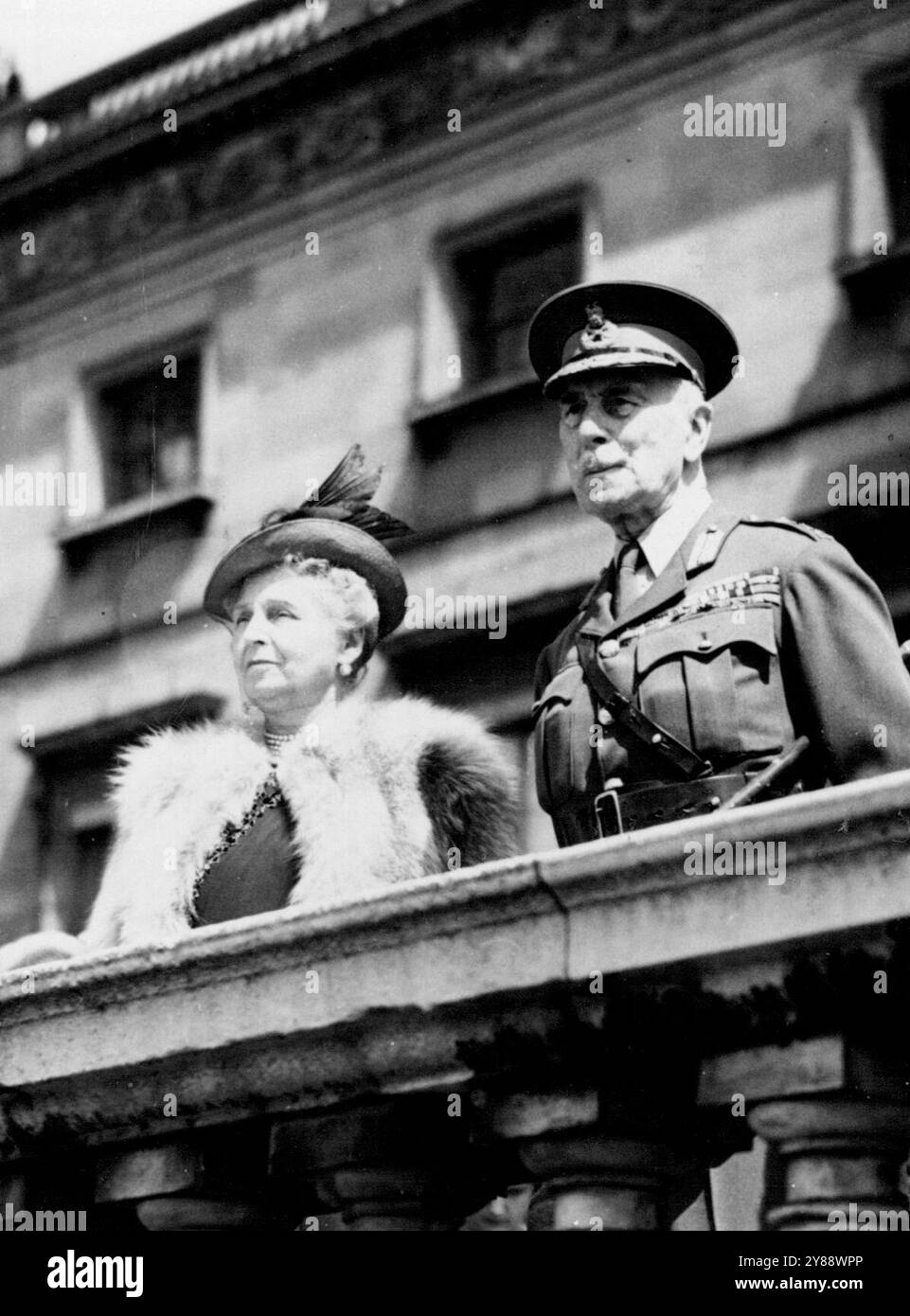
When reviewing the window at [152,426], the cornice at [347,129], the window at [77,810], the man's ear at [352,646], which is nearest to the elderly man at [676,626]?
the man's ear at [352,646]

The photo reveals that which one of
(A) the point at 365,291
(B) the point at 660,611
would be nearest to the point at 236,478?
(A) the point at 365,291

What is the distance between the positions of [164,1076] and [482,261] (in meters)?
8.35

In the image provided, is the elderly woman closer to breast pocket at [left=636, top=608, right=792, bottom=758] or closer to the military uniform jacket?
the military uniform jacket

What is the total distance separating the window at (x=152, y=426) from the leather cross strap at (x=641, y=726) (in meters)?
8.38

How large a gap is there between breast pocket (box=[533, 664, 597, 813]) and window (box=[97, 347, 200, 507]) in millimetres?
8250

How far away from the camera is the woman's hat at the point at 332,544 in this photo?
627 centimetres

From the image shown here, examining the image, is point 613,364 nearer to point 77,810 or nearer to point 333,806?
point 333,806

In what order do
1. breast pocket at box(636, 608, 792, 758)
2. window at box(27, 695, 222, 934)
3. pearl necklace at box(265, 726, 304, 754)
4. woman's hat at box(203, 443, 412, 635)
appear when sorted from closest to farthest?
breast pocket at box(636, 608, 792, 758), pearl necklace at box(265, 726, 304, 754), woman's hat at box(203, 443, 412, 635), window at box(27, 695, 222, 934)

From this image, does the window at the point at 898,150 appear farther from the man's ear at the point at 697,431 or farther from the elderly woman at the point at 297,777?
the man's ear at the point at 697,431

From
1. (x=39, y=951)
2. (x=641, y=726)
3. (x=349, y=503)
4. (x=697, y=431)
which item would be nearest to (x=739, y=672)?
(x=641, y=726)

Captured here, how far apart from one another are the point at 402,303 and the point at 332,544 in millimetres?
6836

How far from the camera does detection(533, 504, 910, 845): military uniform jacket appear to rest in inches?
198

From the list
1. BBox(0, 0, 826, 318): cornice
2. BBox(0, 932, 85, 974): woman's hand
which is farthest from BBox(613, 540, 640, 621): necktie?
BBox(0, 0, 826, 318): cornice

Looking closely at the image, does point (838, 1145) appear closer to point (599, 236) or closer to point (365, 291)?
point (599, 236)
